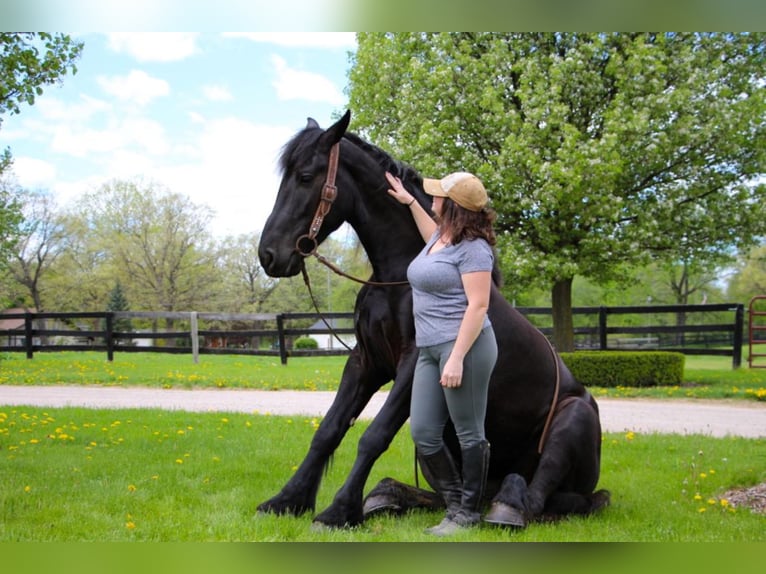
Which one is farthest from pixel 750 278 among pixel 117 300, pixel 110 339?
pixel 117 300

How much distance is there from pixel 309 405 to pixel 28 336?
18.4 feet

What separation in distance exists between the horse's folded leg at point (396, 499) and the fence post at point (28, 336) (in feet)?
30.8

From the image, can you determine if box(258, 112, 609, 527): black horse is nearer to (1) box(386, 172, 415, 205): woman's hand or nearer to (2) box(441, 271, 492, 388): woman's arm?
(1) box(386, 172, 415, 205): woman's hand

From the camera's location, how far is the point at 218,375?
11.2m

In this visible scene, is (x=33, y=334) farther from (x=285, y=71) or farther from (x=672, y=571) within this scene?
(x=672, y=571)

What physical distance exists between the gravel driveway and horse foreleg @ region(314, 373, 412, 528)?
4.56m

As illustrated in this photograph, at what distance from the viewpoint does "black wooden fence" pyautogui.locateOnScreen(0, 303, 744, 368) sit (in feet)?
39.5

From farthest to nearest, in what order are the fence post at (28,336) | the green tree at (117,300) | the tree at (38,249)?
1. the green tree at (117,300)
2. the tree at (38,249)
3. the fence post at (28,336)

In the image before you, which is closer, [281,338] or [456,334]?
[456,334]

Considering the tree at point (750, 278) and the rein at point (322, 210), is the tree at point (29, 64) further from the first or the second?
the tree at point (750, 278)

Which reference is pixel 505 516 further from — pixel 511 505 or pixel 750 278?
pixel 750 278

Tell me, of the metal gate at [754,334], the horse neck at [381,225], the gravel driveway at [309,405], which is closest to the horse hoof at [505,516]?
the horse neck at [381,225]

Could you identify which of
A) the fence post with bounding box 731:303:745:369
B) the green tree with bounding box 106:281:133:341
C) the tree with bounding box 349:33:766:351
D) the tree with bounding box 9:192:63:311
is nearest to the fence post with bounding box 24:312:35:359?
the tree with bounding box 9:192:63:311

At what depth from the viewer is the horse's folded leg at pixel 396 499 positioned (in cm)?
365
